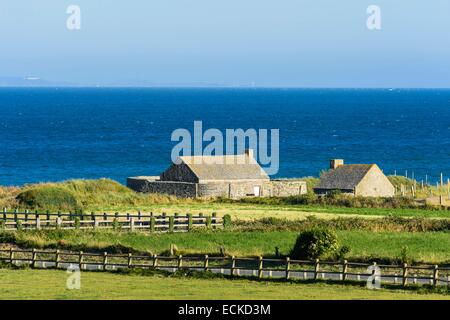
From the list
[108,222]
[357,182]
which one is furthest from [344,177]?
[108,222]

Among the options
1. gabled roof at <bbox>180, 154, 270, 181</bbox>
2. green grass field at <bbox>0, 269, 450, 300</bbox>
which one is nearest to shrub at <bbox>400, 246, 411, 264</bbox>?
green grass field at <bbox>0, 269, 450, 300</bbox>

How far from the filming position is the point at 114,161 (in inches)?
6176

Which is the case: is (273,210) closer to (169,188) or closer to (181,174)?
(169,188)

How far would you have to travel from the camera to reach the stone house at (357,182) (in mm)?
82938

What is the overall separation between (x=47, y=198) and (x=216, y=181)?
581 inches

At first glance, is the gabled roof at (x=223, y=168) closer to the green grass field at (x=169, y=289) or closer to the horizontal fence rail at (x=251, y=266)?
the horizontal fence rail at (x=251, y=266)

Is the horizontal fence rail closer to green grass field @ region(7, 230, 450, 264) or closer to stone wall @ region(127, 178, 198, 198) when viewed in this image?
green grass field @ region(7, 230, 450, 264)

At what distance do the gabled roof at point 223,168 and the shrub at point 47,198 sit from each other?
11.8 m

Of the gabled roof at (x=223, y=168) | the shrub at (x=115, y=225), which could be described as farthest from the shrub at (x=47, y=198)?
the shrub at (x=115, y=225)

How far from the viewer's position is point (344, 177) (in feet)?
276

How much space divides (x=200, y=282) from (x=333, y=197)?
37.9 meters

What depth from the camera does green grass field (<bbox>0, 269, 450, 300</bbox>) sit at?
126 feet
